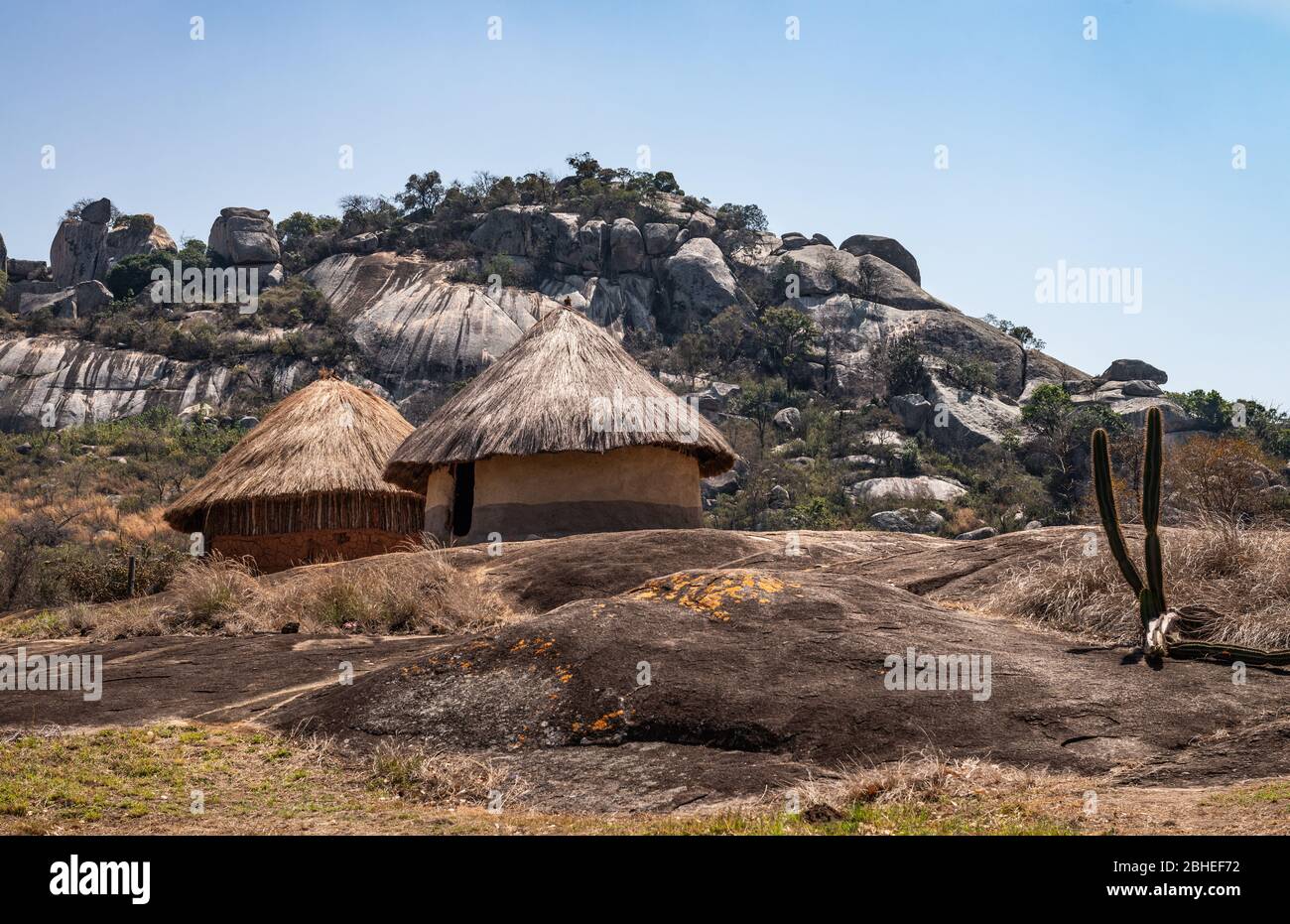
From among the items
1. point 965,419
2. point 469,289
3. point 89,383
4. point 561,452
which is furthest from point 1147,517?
point 469,289

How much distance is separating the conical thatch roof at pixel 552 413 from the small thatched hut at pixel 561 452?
18mm

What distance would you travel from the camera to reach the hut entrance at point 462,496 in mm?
15992

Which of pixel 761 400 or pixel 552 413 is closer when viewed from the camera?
pixel 552 413

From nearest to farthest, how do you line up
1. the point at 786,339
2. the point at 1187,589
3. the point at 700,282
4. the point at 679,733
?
the point at 679,733, the point at 1187,589, the point at 786,339, the point at 700,282

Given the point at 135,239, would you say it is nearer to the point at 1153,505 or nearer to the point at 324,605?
the point at 324,605

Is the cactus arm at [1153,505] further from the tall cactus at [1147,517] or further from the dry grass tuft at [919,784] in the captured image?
the dry grass tuft at [919,784]

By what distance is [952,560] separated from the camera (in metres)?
9.66

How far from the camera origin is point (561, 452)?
14477mm

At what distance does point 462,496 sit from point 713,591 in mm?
8728

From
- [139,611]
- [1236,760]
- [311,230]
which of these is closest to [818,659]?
[1236,760]

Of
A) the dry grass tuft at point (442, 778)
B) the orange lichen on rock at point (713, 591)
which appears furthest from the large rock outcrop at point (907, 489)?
the dry grass tuft at point (442, 778)

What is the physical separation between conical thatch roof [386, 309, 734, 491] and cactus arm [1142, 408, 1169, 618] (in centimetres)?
749

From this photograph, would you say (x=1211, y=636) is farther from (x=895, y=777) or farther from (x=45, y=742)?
(x=45, y=742)

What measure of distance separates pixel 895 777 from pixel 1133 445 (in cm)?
2581
